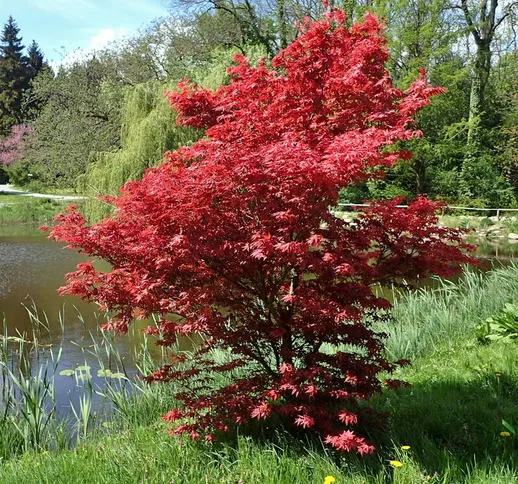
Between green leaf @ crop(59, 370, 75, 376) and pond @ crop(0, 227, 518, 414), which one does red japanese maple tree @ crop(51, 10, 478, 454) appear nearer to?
pond @ crop(0, 227, 518, 414)

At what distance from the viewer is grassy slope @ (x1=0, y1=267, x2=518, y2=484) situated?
2.99 m

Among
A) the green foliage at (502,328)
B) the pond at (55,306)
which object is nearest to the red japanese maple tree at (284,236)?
the pond at (55,306)

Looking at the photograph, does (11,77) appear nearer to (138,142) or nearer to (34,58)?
(34,58)

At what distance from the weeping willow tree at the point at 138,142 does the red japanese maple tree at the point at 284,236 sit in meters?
9.28

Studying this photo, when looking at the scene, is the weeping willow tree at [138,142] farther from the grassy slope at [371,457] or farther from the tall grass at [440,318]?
the grassy slope at [371,457]

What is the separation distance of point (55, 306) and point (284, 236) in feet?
30.2

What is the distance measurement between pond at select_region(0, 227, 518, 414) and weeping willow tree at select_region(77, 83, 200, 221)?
1.99 meters

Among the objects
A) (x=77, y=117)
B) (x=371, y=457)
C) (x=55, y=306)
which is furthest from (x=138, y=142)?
(x=371, y=457)

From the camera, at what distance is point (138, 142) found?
13000 mm

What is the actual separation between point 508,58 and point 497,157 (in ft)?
16.3

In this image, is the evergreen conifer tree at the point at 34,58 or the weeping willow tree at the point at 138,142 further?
the evergreen conifer tree at the point at 34,58

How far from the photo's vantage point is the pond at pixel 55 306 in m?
7.45

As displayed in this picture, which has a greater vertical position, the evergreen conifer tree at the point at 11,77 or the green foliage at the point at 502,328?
the evergreen conifer tree at the point at 11,77

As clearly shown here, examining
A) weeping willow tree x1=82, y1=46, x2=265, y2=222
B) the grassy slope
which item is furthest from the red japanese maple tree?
weeping willow tree x1=82, y1=46, x2=265, y2=222
